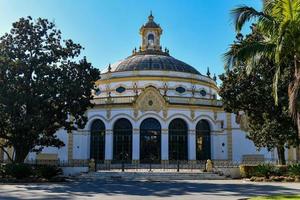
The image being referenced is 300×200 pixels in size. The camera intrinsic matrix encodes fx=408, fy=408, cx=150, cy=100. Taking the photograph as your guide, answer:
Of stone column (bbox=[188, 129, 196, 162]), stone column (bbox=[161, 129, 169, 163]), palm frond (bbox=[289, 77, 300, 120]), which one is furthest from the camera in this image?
stone column (bbox=[188, 129, 196, 162])

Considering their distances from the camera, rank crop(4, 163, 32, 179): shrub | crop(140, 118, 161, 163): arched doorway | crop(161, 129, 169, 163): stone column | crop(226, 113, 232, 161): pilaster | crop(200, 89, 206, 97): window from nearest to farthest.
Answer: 1. crop(4, 163, 32, 179): shrub
2. crop(161, 129, 169, 163): stone column
3. crop(140, 118, 161, 163): arched doorway
4. crop(226, 113, 232, 161): pilaster
5. crop(200, 89, 206, 97): window

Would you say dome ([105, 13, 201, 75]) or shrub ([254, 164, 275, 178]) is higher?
dome ([105, 13, 201, 75])

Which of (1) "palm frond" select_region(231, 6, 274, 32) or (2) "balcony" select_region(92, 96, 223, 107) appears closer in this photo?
(1) "palm frond" select_region(231, 6, 274, 32)

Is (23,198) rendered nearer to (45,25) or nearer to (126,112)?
(45,25)

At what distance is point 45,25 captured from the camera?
30922 millimetres

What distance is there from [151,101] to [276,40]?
101ft

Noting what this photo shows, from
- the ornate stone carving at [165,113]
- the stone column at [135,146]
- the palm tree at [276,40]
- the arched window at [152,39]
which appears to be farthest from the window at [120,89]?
the palm tree at [276,40]

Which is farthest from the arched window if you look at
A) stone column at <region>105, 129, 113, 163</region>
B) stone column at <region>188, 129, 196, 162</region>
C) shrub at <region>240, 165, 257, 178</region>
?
shrub at <region>240, 165, 257, 178</region>

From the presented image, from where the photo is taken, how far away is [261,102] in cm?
3048

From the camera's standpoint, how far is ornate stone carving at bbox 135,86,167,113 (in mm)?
46562

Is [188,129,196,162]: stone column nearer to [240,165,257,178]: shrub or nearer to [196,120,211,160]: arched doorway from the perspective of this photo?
[196,120,211,160]: arched doorway

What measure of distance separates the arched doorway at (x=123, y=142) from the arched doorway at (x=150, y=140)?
1386 mm

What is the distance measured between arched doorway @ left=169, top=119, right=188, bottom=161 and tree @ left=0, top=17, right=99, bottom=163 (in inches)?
688

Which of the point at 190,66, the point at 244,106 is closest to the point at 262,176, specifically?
the point at 244,106
